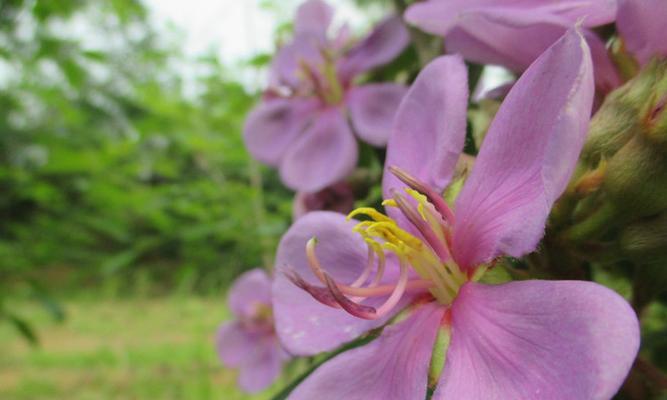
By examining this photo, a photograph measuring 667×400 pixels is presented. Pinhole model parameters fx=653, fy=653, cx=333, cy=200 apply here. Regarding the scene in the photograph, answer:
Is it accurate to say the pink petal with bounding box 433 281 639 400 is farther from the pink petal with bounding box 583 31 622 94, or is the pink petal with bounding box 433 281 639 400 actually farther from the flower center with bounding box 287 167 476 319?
the pink petal with bounding box 583 31 622 94

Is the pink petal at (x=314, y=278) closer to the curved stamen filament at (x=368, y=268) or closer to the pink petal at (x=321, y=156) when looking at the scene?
the curved stamen filament at (x=368, y=268)

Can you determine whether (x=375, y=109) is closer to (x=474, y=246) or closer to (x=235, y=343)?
(x=474, y=246)

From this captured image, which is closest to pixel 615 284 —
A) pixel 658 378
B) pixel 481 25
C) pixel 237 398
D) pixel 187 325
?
pixel 658 378

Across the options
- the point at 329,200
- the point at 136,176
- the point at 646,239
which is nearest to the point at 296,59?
the point at 329,200

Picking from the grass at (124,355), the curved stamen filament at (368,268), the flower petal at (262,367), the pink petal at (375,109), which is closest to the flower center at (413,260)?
the curved stamen filament at (368,268)

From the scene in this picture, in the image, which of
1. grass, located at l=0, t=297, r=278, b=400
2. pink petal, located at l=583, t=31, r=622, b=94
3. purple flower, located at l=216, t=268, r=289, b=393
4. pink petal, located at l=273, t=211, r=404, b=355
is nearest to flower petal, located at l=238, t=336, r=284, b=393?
purple flower, located at l=216, t=268, r=289, b=393

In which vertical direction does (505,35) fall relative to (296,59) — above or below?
below
